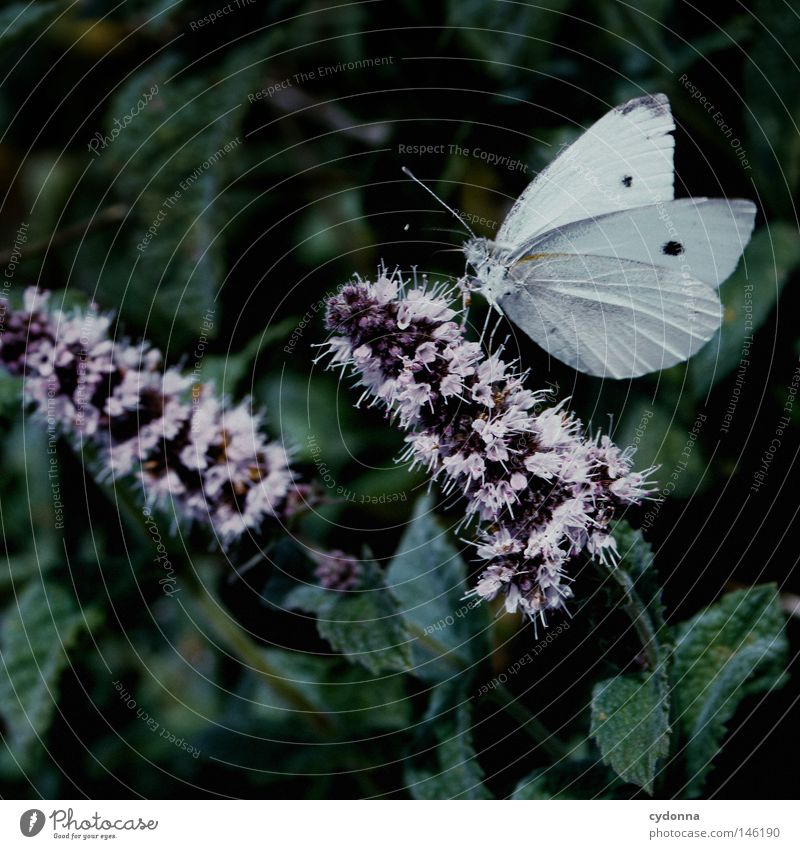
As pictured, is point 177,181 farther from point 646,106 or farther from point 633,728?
point 633,728

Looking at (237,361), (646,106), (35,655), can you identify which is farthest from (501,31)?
(35,655)

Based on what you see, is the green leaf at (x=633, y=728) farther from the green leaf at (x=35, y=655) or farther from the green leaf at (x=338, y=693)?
the green leaf at (x=35, y=655)

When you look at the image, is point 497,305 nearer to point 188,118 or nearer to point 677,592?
point 677,592

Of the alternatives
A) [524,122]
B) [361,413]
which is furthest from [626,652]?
[524,122]

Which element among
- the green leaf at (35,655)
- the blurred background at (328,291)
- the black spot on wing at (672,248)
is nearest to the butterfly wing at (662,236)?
the black spot on wing at (672,248)

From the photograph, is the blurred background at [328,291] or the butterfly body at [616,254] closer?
the butterfly body at [616,254]

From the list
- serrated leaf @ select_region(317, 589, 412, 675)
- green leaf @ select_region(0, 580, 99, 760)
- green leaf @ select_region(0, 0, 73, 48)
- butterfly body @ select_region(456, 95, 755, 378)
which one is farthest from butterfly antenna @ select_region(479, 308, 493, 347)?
green leaf @ select_region(0, 0, 73, 48)
